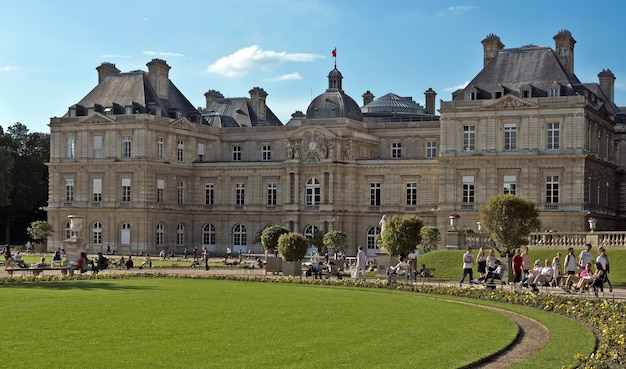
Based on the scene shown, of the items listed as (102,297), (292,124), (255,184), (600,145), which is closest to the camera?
(102,297)

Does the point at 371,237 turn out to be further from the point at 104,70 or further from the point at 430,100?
the point at 104,70

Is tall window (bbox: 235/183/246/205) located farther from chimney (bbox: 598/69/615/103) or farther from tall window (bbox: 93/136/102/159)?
chimney (bbox: 598/69/615/103)

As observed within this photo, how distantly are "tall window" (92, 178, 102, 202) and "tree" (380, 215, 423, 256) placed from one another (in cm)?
4145

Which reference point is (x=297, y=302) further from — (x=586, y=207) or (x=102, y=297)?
(x=586, y=207)

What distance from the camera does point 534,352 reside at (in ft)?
69.7

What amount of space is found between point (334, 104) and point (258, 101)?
16503 mm

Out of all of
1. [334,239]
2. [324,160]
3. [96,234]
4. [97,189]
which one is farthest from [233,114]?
[334,239]

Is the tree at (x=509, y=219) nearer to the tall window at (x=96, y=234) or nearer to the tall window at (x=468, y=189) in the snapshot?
the tall window at (x=468, y=189)

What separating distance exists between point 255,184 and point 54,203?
18037 mm

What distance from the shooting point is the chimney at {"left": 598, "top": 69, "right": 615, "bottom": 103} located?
294 ft

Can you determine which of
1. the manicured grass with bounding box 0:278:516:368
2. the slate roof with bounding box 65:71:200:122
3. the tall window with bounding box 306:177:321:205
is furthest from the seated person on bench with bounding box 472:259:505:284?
the slate roof with bounding box 65:71:200:122

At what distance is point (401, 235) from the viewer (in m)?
50.9

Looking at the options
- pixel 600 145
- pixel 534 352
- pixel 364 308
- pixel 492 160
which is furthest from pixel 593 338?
pixel 600 145

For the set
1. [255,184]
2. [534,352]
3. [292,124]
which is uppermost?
[292,124]
